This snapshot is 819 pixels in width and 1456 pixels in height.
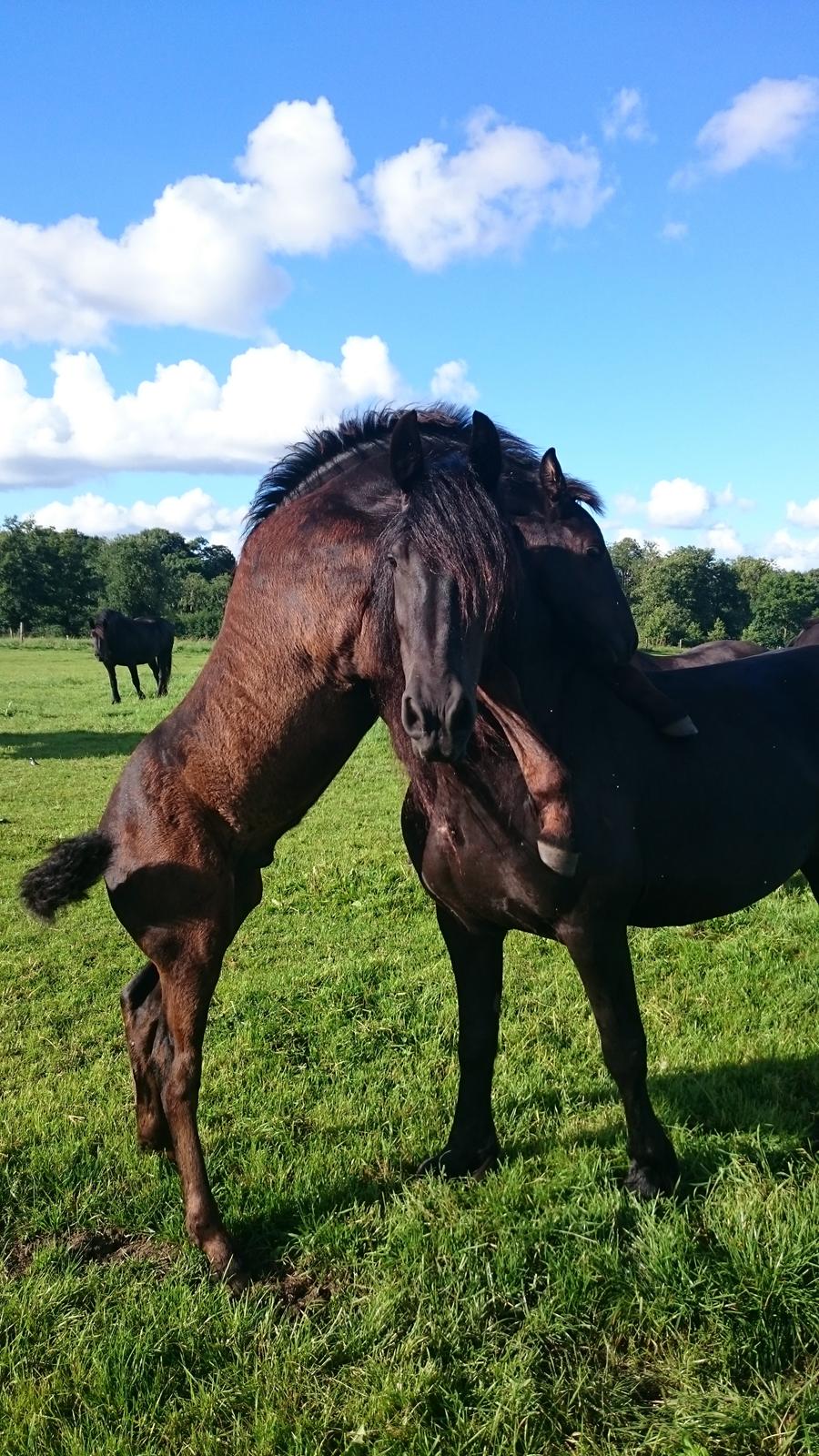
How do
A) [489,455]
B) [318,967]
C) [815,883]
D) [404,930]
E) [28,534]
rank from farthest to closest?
[28,534] → [404,930] → [318,967] → [815,883] → [489,455]

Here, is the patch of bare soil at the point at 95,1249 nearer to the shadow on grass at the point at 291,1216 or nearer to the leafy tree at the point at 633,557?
the shadow on grass at the point at 291,1216

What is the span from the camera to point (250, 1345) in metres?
2.34

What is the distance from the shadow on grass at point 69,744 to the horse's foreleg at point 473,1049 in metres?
11.2

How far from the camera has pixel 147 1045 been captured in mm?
2951

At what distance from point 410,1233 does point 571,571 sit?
217 cm

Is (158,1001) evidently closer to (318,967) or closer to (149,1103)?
(149,1103)

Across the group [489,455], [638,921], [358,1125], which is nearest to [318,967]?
[358,1125]

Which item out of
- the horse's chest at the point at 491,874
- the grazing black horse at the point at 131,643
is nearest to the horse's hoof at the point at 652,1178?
the horse's chest at the point at 491,874

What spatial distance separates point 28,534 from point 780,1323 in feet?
250

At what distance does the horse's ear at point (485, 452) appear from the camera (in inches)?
85.8

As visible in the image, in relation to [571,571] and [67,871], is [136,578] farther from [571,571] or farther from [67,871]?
[571,571]

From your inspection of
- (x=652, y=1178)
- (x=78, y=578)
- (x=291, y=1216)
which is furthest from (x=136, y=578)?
(x=652, y=1178)

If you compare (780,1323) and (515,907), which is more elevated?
(515,907)

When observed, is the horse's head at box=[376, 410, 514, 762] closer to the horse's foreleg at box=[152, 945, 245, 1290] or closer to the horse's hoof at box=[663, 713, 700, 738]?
the horse's hoof at box=[663, 713, 700, 738]
